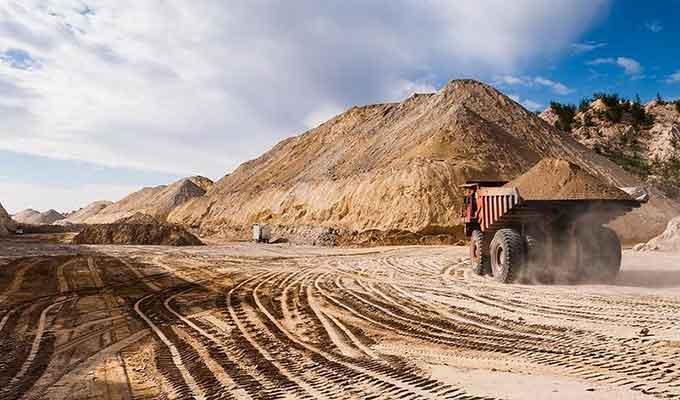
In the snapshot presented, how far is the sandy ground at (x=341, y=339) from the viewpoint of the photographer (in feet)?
14.9

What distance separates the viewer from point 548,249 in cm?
1187

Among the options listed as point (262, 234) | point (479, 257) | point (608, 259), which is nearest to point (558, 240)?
point (608, 259)

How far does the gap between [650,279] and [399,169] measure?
24847 millimetres

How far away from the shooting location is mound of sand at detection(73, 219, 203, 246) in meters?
31.1

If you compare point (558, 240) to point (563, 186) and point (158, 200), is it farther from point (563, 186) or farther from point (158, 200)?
point (158, 200)

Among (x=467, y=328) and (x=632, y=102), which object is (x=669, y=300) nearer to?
(x=467, y=328)

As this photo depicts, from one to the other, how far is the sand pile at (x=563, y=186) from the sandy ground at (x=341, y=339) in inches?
80.2

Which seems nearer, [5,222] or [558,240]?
[558,240]

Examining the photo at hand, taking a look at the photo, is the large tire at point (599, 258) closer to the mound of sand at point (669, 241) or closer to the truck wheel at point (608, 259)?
the truck wheel at point (608, 259)

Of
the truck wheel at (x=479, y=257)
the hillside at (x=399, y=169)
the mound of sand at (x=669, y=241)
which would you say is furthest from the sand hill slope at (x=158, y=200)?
the truck wheel at (x=479, y=257)

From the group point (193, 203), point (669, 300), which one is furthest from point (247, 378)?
point (193, 203)

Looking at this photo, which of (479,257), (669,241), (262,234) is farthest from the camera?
(262,234)

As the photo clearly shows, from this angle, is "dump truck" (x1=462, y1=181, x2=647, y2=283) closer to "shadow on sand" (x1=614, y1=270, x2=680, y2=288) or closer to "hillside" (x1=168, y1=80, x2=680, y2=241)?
"shadow on sand" (x1=614, y1=270, x2=680, y2=288)

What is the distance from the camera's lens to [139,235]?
31859 millimetres
